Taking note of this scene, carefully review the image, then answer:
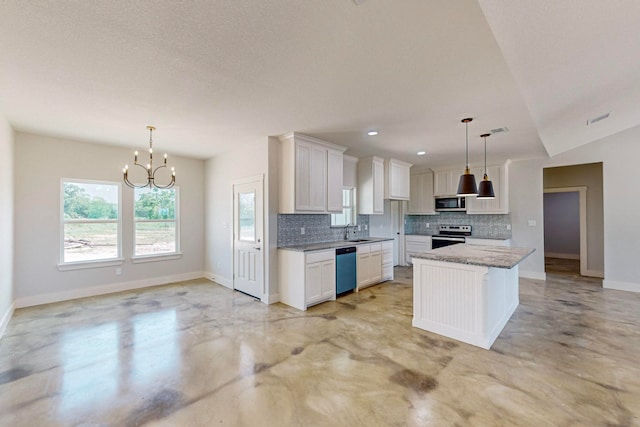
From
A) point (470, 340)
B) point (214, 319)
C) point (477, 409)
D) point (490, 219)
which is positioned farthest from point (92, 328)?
point (490, 219)

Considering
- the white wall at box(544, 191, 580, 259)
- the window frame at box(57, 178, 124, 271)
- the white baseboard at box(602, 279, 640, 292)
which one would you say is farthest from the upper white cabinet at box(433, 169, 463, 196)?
the window frame at box(57, 178, 124, 271)

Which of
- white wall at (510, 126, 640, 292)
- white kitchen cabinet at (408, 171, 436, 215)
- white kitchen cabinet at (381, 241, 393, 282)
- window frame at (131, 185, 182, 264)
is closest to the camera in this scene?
white wall at (510, 126, 640, 292)

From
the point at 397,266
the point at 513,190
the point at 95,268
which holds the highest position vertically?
the point at 513,190

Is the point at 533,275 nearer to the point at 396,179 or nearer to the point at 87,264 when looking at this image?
the point at 396,179

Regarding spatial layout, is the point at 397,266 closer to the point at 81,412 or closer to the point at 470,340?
the point at 470,340

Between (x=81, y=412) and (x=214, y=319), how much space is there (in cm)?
178

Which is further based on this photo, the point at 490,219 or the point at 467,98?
the point at 490,219

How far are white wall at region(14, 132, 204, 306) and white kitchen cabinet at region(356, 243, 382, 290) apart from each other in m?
3.97

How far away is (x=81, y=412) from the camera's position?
2012 millimetres

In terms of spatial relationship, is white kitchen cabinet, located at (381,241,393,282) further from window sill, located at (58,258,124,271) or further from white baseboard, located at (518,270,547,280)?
window sill, located at (58,258,124,271)

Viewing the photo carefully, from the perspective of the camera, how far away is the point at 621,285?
5.08 metres

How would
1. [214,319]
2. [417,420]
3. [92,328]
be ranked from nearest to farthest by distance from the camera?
[417,420]
[92,328]
[214,319]

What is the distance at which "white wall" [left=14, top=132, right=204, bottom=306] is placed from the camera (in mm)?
4262

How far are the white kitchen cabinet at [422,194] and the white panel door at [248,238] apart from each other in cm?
469
